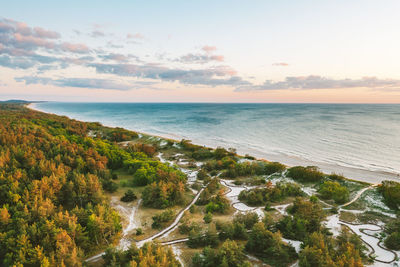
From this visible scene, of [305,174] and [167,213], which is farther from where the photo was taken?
[305,174]

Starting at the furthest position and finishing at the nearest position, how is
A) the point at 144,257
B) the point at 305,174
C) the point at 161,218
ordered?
the point at 305,174 → the point at 161,218 → the point at 144,257

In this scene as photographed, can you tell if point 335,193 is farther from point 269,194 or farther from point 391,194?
point 269,194

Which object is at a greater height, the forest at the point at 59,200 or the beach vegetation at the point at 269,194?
the forest at the point at 59,200

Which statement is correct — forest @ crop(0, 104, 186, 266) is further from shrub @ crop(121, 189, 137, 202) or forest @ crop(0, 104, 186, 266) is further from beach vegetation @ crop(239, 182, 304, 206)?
beach vegetation @ crop(239, 182, 304, 206)

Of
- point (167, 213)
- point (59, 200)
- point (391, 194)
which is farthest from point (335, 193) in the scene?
point (59, 200)

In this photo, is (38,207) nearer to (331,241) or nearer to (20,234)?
(20,234)

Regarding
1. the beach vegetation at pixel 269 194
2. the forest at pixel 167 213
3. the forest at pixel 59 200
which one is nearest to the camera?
the forest at pixel 59 200

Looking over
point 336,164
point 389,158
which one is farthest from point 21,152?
point 389,158

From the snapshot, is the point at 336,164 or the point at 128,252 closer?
the point at 128,252

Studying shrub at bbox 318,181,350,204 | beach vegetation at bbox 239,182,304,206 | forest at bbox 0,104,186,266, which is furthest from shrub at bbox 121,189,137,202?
shrub at bbox 318,181,350,204

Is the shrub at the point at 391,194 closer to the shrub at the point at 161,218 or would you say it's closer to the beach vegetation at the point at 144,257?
the shrub at the point at 161,218

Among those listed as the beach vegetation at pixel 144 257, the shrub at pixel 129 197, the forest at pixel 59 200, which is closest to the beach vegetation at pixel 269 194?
the forest at pixel 59 200
